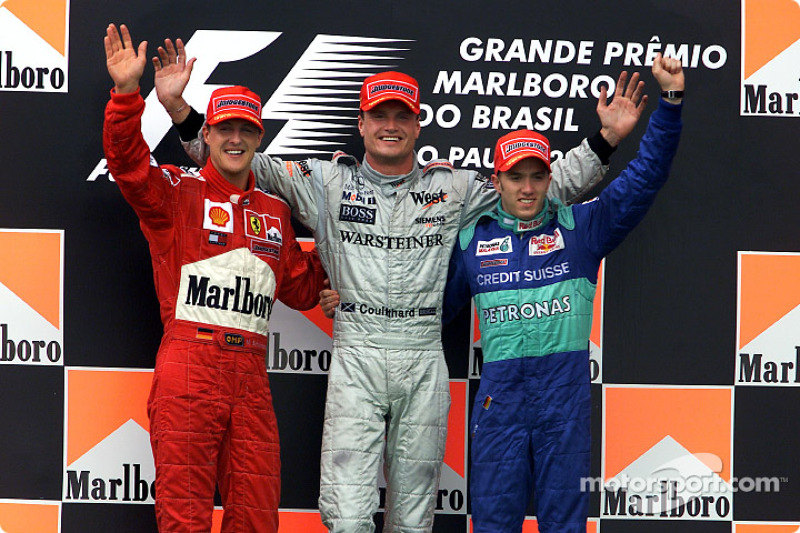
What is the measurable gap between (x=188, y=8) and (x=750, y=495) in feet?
10.5

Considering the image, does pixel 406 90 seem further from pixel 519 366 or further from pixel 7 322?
pixel 7 322

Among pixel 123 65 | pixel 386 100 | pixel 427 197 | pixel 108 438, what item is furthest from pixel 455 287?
pixel 108 438

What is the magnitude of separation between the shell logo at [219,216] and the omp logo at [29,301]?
0.95 meters

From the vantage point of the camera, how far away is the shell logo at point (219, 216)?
3031 mm

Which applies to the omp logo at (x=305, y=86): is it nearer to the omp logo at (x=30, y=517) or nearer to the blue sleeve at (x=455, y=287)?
the blue sleeve at (x=455, y=287)

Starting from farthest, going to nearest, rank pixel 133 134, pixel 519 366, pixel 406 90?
pixel 406 90
pixel 519 366
pixel 133 134

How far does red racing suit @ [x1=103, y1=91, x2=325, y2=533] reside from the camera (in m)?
2.85

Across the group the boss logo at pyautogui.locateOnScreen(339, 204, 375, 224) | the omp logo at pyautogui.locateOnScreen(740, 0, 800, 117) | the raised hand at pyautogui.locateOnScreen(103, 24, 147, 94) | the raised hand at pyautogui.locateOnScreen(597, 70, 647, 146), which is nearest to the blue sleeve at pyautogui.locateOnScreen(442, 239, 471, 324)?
the boss logo at pyautogui.locateOnScreen(339, 204, 375, 224)

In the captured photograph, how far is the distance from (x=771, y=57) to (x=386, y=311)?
206 cm

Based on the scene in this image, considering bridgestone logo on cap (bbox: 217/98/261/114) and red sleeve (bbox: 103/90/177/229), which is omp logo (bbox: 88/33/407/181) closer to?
bridgestone logo on cap (bbox: 217/98/261/114)

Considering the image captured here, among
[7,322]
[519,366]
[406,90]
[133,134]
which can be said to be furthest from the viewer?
[7,322]

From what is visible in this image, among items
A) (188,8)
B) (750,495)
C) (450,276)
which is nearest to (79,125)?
(188,8)

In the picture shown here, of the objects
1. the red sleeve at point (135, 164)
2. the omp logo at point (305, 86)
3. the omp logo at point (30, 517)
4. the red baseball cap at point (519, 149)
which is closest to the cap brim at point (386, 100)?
the red baseball cap at point (519, 149)

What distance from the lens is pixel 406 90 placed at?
3176mm
